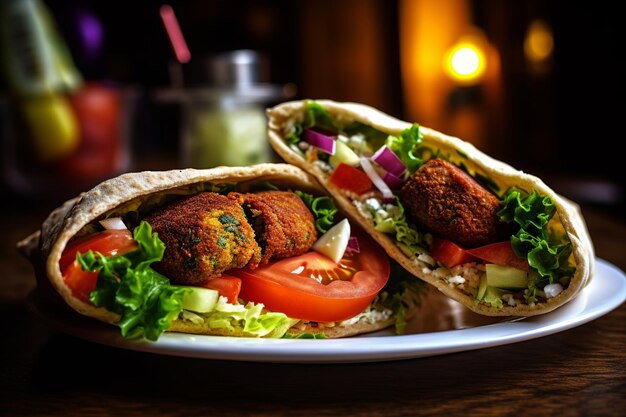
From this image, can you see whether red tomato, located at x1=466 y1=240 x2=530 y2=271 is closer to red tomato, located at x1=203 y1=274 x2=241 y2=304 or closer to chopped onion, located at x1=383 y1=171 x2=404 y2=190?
chopped onion, located at x1=383 y1=171 x2=404 y2=190

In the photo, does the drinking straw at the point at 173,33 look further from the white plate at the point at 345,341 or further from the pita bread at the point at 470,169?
the white plate at the point at 345,341

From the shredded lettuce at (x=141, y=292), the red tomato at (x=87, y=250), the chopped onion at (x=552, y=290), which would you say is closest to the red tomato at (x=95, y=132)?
the red tomato at (x=87, y=250)

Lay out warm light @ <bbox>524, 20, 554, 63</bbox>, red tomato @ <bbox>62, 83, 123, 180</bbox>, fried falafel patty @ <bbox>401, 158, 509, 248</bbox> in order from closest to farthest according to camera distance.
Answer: fried falafel patty @ <bbox>401, 158, 509, 248</bbox>, red tomato @ <bbox>62, 83, 123, 180</bbox>, warm light @ <bbox>524, 20, 554, 63</bbox>

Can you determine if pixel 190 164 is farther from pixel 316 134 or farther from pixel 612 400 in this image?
pixel 612 400

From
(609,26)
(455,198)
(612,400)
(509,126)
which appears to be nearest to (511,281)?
(455,198)

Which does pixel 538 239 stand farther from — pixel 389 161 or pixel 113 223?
pixel 113 223

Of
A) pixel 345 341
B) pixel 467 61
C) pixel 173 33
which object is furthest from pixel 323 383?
pixel 467 61

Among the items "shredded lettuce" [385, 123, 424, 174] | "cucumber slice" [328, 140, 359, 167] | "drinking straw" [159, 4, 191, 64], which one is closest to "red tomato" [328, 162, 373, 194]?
"cucumber slice" [328, 140, 359, 167]
